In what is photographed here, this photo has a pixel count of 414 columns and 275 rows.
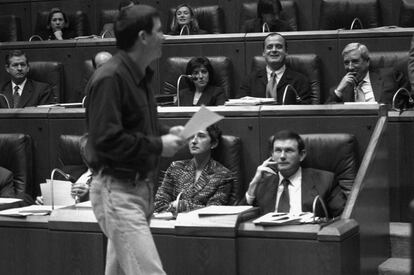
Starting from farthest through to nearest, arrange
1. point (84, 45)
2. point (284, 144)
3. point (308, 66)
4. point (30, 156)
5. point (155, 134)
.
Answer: point (84, 45), point (308, 66), point (30, 156), point (284, 144), point (155, 134)

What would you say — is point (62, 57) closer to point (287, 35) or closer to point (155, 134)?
point (287, 35)

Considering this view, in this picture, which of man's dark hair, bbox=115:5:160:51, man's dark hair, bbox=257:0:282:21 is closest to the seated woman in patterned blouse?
man's dark hair, bbox=115:5:160:51

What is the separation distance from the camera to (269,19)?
14.5ft

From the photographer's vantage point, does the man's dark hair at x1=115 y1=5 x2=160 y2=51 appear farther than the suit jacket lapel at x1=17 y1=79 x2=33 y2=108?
No

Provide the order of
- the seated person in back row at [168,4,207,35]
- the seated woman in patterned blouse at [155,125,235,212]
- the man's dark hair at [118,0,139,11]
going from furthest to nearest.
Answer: the man's dark hair at [118,0,139,11] < the seated person in back row at [168,4,207,35] < the seated woman in patterned blouse at [155,125,235,212]

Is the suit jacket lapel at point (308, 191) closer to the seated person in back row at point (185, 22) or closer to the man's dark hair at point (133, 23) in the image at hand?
the man's dark hair at point (133, 23)

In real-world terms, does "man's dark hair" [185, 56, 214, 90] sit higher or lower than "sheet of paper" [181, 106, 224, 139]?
higher

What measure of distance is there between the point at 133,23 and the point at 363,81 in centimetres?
187

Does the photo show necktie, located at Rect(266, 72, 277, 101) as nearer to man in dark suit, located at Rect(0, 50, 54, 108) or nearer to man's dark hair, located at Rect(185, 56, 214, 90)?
man's dark hair, located at Rect(185, 56, 214, 90)

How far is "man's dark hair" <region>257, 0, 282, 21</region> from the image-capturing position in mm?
4434

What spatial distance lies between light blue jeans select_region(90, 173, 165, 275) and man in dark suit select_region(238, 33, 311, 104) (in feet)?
6.02

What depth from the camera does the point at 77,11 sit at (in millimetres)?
5125

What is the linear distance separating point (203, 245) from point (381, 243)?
2.13ft

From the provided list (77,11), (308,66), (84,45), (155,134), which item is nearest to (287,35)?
(308,66)
